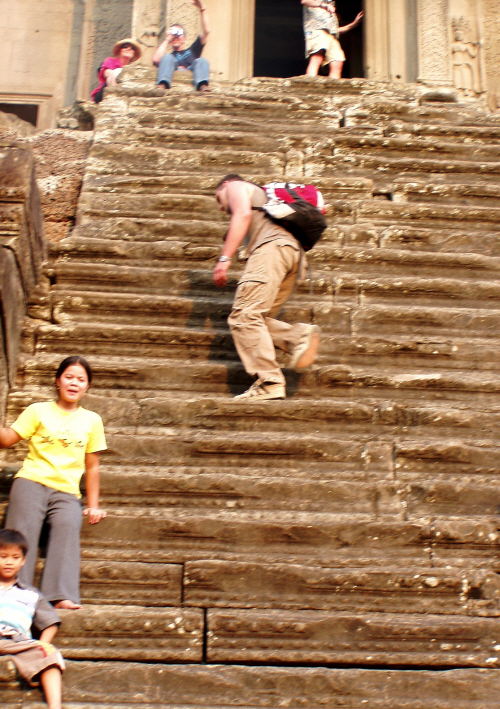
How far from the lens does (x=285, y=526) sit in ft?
14.5

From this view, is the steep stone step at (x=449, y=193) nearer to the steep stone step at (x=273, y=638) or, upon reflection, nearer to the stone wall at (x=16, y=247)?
the stone wall at (x=16, y=247)

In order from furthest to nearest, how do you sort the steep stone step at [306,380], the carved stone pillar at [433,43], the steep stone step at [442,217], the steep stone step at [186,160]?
the carved stone pillar at [433,43]
the steep stone step at [186,160]
the steep stone step at [442,217]
the steep stone step at [306,380]

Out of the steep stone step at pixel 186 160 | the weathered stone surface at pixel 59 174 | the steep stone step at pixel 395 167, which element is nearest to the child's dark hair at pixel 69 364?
the weathered stone surface at pixel 59 174

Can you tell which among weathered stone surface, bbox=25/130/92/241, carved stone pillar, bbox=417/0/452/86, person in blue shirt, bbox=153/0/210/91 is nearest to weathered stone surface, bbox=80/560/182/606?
weathered stone surface, bbox=25/130/92/241

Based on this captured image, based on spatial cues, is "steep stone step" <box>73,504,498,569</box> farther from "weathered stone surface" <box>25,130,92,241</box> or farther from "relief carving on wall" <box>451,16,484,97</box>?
"relief carving on wall" <box>451,16,484,97</box>

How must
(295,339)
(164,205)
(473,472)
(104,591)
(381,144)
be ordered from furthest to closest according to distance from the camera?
(381,144)
(164,205)
(295,339)
(473,472)
(104,591)

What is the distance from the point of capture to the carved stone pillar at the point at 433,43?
1277cm

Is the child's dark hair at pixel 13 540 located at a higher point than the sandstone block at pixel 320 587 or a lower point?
higher

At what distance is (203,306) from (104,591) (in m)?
2.36

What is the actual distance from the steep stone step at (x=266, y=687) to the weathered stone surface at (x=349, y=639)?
146mm

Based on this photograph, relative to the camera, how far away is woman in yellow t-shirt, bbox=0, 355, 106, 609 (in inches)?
159

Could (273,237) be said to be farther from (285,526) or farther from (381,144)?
(381,144)

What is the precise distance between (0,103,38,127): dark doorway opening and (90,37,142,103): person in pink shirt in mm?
3625

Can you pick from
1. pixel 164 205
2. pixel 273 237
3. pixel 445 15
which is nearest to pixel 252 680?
pixel 273 237
